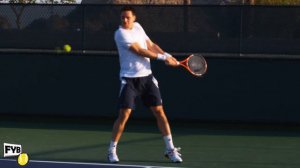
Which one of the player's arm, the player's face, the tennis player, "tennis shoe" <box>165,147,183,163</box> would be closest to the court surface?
"tennis shoe" <box>165,147,183,163</box>

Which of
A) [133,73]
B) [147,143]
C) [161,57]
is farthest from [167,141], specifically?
[147,143]

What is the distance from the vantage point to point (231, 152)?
361 inches

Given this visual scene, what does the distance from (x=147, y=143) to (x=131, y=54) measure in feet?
6.39

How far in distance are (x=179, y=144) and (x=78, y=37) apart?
9.97ft

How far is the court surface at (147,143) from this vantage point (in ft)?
27.8

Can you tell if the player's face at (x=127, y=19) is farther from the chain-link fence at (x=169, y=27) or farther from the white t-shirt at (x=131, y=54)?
the chain-link fence at (x=169, y=27)

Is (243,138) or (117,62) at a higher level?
(117,62)

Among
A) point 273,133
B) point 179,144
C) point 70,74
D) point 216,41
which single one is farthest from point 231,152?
point 70,74

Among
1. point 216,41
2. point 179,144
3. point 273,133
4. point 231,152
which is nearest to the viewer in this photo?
point 231,152

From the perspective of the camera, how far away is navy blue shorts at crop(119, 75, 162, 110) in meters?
8.36

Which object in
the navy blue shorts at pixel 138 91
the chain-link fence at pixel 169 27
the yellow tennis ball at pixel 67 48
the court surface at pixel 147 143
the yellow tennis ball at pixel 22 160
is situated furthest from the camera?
the yellow tennis ball at pixel 67 48

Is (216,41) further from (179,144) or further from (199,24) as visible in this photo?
(179,144)

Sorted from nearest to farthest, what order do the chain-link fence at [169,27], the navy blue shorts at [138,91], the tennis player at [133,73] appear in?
the tennis player at [133,73] < the navy blue shorts at [138,91] < the chain-link fence at [169,27]

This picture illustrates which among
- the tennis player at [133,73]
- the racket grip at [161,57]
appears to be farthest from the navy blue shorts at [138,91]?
the racket grip at [161,57]
